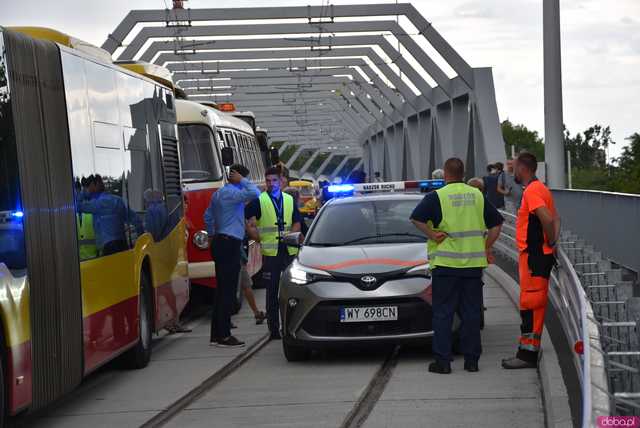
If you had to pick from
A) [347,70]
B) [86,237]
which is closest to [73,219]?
[86,237]

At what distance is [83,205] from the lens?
1077 cm

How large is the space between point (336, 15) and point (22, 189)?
3159 centimetres

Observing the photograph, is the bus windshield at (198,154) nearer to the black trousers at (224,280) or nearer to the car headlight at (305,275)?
the black trousers at (224,280)

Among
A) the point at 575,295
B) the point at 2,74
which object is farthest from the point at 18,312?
the point at 575,295

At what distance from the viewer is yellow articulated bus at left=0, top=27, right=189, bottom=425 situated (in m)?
8.85

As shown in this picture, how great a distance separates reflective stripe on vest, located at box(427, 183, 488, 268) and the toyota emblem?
87 cm

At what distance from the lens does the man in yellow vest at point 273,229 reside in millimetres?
15312

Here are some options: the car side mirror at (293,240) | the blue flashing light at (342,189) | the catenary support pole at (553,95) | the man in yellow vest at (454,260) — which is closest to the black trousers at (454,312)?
the man in yellow vest at (454,260)

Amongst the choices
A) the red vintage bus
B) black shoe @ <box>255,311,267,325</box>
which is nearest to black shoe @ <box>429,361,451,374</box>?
black shoe @ <box>255,311,267,325</box>

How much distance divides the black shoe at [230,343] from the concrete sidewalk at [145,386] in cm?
7

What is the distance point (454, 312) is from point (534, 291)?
0.79 m

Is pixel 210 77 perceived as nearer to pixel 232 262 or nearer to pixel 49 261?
pixel 232 262

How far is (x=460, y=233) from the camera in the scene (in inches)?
466

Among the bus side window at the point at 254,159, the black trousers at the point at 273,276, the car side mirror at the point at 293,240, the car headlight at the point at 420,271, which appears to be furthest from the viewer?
the bus side window at the point at 254,159
